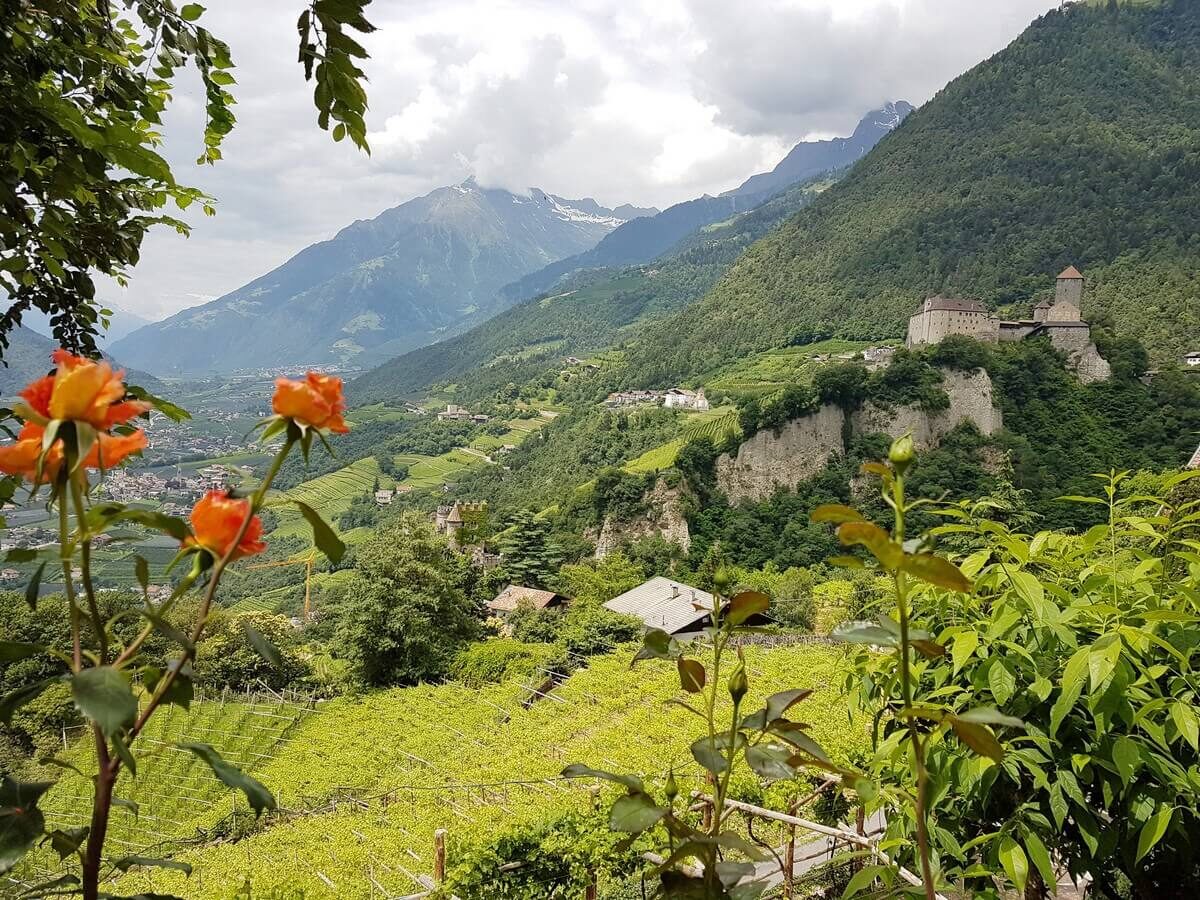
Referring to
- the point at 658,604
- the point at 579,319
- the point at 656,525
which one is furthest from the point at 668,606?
the point at 579,319

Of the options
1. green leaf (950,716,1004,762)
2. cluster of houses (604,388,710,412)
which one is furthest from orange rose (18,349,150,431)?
cluster of houses (604,388,710,412)

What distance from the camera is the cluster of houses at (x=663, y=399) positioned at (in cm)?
5278

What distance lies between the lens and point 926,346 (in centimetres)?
3703

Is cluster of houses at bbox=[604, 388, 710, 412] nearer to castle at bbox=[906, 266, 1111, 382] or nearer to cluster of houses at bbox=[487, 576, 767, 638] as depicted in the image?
castle at bbox=[906, 266, 1111, 382]

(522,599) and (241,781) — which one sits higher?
(241,781)

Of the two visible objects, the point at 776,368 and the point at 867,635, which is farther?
the point at 776,368

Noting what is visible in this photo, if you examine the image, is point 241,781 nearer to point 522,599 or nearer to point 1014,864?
point 1014,864

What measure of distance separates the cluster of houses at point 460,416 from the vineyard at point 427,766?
220 feet

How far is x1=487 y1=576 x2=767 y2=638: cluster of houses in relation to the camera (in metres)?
20.6

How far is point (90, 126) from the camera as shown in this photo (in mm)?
1373

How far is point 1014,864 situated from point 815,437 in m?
36.2

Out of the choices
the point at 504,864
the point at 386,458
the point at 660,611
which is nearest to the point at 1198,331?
the point at 660,611

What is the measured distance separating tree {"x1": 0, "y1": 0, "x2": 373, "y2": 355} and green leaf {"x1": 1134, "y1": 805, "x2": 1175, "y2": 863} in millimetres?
1710

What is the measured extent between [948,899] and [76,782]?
1945 centimetres
